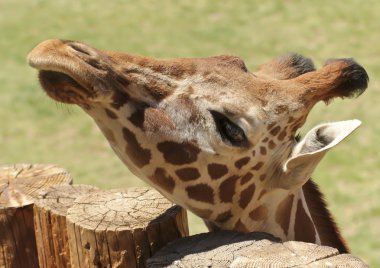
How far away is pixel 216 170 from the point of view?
3.55 metres

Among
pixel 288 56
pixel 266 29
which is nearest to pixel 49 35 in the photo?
pixel 266 29

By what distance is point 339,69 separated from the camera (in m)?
3.65

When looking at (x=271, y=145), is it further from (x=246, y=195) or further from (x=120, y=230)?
(x=120, y=230)

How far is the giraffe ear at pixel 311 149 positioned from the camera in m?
3.57

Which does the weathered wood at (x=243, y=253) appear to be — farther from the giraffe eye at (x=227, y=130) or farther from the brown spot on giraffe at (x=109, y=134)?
the brown spot on giraffe at (x=109, y=134)

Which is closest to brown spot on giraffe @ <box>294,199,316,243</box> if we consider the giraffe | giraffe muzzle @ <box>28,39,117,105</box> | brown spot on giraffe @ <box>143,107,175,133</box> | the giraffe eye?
the giraffe

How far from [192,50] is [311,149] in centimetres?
908

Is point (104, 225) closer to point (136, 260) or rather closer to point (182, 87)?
point (136, 260)

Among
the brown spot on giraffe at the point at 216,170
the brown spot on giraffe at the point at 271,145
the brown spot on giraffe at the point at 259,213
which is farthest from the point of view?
the brown spot on giraffe at the point at 259,213

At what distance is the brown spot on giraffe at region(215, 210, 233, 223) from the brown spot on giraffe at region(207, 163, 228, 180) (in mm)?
178

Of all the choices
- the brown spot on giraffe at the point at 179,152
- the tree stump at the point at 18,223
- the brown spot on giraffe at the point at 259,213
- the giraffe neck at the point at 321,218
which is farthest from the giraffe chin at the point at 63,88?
the giraffe neck at the point at 321,218

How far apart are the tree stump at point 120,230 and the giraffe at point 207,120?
0.14 metres

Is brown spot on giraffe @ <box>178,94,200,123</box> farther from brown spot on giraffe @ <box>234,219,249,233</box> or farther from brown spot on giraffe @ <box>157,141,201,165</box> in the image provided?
brown spot on giraffe @ <box>234,219,249,233</box>

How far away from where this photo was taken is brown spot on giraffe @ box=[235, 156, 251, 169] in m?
3.57
